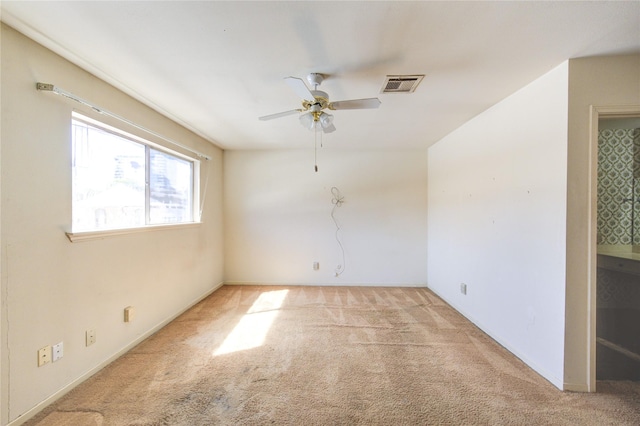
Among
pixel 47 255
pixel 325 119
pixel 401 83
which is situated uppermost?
pixel 401 83

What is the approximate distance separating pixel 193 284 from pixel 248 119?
2.29m

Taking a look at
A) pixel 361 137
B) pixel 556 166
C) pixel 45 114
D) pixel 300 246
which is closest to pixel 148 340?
pixel 45 114

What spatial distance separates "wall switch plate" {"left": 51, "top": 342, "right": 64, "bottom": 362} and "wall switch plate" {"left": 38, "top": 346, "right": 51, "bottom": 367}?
3 centimetres

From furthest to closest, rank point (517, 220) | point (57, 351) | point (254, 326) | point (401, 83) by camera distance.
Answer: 1. point (254, 326)
2. point (517, 220)
3. point (401, 83)
4. point (57, 351)

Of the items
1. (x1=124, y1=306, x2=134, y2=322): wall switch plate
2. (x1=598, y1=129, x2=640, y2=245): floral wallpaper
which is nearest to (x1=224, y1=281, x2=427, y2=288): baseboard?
(x1=124, y1=306, x2=134, y2=322): wall switch plate

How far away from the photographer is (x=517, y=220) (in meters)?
2.17

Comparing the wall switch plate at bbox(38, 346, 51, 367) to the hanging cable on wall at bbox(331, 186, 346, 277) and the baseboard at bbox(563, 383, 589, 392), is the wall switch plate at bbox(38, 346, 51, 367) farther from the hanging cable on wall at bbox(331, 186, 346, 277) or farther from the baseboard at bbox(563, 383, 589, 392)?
the baseboard at bbox(563, 383, 589, 392)

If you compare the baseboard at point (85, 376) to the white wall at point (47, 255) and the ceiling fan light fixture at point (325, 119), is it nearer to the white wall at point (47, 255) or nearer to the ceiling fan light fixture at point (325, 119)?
the white wall at point (47, 255)

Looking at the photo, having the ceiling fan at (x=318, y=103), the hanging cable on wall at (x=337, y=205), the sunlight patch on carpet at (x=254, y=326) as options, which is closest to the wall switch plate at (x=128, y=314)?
the sunlight patch on carpet at (x=254, y=326)

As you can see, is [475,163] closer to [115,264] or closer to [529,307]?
[529,307]

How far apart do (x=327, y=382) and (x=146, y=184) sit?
101 inches

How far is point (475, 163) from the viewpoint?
2.80m

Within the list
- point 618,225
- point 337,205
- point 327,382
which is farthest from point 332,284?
point 618,225

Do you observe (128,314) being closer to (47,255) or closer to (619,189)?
(47,255)
